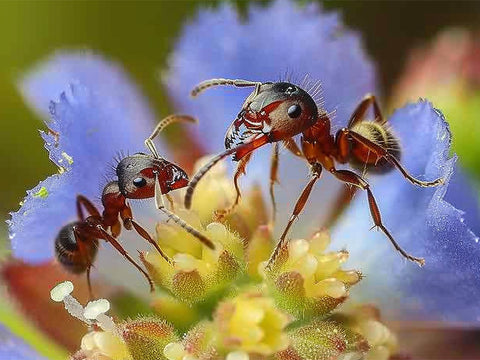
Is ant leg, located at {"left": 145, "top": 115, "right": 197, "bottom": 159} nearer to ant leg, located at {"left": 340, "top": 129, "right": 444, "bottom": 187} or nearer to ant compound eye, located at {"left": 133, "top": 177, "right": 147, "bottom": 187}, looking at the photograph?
ant compound eye, located at {"left": 133, "top": 177, "right": 147, "bottom": 187}

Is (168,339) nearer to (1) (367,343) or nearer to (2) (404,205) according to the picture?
(1) (367,343)

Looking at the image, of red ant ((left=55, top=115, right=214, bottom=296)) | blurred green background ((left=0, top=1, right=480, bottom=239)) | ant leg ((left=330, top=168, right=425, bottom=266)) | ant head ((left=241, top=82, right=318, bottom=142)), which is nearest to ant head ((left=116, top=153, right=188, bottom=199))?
red ant ((left=55, top=115, right=214, bottom=296))

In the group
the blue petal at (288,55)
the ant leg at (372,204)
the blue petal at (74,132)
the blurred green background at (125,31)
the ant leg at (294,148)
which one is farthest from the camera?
the blurred green background at (125,31)

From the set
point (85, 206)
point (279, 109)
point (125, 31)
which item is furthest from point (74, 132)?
point (125, 31)

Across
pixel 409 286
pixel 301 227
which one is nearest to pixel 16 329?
pixel 301 227

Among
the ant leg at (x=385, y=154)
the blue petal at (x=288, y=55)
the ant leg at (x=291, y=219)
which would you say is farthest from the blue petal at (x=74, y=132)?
the ant leg at (x=385, y=154)

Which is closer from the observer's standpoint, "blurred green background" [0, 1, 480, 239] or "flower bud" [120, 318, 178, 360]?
"flower bud" [120, 318, 178, 360]

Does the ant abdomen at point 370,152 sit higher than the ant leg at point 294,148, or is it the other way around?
the ant abdomen at point 370,152

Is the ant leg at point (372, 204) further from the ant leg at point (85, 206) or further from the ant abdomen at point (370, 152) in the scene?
the ant leg at point (85, 206)

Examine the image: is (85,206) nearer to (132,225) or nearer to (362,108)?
(132,225)
